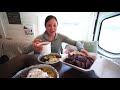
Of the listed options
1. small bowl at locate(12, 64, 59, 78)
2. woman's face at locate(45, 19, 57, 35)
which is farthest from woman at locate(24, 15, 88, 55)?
small bowl at locate(12, 64, 59, 78)

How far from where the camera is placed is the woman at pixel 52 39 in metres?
0.89

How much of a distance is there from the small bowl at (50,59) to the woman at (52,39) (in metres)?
0.04

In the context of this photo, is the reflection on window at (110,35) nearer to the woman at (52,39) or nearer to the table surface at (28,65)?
the woman at (52,39)

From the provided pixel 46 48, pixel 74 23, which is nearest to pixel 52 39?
pixel 46 48

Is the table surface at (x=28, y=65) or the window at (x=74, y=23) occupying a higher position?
the window at (x=74, y=23)

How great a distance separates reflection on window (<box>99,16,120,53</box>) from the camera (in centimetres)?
95

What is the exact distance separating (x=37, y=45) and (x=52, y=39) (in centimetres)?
12

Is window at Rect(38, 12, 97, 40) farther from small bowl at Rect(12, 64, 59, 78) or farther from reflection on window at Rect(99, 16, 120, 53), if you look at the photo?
small bowl at Rect(12, 64, 59, 78)

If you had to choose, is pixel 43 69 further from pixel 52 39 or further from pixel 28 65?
pixel 52 39

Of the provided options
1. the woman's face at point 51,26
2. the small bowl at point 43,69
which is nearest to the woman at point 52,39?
the woman's face at point 51,26

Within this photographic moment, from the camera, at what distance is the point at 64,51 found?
3.10 ft

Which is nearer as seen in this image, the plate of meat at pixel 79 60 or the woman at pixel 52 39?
the plate of meat at pixel 79 60
